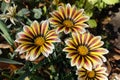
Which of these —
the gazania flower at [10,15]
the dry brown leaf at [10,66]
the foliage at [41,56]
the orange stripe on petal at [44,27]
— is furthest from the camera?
the dry brown leaf at [10,66]

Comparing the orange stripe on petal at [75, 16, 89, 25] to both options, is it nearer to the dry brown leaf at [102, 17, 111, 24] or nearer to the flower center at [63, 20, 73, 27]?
the flower center at [63, 20, 73, 27]

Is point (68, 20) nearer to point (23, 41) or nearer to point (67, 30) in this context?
point (67, 30)

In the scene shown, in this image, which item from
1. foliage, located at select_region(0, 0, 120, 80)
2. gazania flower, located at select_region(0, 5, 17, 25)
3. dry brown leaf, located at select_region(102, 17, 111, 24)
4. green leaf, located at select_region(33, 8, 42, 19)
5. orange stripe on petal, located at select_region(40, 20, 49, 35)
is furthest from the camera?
dry brown leaf, located at select_region(102, 17, 111, 24)

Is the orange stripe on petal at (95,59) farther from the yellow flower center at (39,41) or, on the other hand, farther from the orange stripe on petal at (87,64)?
the yellow flower center at (39,41)

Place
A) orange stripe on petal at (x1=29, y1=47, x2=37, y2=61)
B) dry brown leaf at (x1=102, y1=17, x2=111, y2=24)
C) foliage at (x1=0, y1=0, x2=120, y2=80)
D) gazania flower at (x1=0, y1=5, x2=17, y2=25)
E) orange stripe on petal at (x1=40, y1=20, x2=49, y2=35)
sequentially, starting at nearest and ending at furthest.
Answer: orange stripe on petal at (x1=29, y1=47, x2=37, y2=61)
orange stripe on petal at (x1=40, y1=20, x2=49, y2=35)
foliage at (x1=0, y1=0, x2=120, y2=80)
gazania flower at (x1=0, y1=5, x2=17, y2=25)
dry brown leaf at (x1=102, y1=17, x2=111, y2=24)

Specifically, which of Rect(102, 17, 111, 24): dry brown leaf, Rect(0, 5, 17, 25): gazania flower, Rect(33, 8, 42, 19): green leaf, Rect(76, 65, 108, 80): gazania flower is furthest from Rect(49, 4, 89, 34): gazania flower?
Rect(102, 17, 111, 24): dry brown leaf

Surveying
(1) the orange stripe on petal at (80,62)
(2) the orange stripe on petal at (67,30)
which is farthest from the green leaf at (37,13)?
(1) the orange stripe on petal at (80,62)

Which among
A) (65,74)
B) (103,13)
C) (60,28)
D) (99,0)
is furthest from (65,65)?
(103,13)
